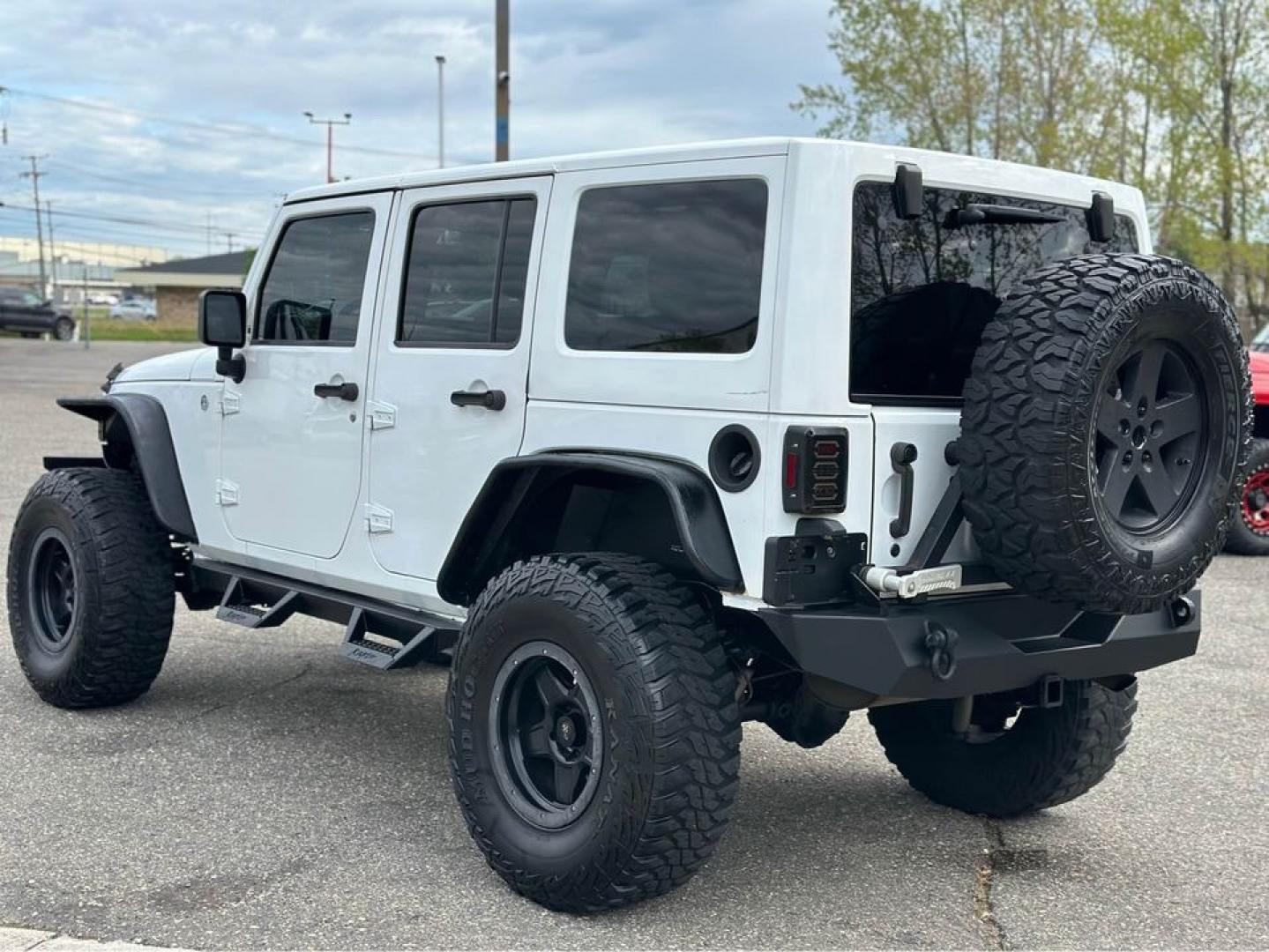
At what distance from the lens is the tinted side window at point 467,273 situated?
4.19 meters

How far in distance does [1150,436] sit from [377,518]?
92.0 inches

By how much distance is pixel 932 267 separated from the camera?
3.73 m

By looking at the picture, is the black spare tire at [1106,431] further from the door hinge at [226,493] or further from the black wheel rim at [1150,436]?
the door hinge at [226,493]

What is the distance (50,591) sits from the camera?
5.85 meters

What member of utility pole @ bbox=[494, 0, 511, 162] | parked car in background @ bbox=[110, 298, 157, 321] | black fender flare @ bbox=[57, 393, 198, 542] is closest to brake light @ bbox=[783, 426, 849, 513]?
black fender flare @ bbox=[57, 393, 198, 542]

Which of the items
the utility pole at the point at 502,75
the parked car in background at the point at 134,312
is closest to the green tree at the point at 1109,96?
the utility pole at the point at 502,75

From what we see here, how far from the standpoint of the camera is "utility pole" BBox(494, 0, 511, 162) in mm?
16188

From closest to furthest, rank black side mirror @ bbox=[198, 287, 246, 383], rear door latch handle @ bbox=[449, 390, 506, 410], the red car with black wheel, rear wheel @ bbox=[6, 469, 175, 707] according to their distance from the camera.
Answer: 1. rear door latch handle @ bbox=[449, 390, 506, 410]
2. black side mirror @ bbox=[198, 287, 246, 383]
3. rear wheel @ bbox=[6, 469, 175, 707]
4. the red car with black wheel

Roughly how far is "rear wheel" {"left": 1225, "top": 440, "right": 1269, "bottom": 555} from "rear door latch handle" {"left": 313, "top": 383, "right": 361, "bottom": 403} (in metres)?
7.63

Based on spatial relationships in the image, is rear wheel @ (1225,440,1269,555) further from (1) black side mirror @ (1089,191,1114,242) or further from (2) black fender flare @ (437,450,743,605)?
(2) black fender flare @ (437,450,743,605)

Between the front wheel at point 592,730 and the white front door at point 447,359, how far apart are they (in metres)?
0.52

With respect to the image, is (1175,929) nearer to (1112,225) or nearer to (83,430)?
(1112,225)

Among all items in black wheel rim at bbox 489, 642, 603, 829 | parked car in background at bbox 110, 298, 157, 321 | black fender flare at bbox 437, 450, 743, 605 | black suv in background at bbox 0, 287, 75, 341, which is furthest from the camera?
parked car in background at bbox 110, 298, 157, 321

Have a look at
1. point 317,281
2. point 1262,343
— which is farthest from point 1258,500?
point 317,281
